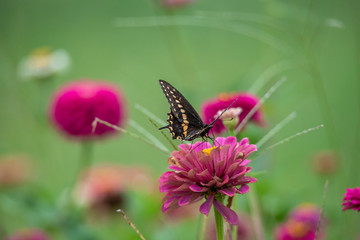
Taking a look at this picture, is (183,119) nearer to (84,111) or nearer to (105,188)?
(84,111)

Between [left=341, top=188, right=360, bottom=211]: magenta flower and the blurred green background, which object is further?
the blurred green background

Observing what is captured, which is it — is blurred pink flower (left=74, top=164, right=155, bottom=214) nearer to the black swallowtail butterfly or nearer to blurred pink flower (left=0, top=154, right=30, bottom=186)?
blurred pink flower (left=0, top=154, right=30, bottom=186)

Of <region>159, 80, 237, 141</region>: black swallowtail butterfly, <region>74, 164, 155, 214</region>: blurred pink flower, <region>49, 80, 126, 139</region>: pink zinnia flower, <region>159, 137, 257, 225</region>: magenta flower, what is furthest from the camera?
<region>74, 164, 155, 214</region>: blurred pink flower

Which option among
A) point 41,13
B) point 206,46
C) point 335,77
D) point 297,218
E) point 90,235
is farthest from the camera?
point 41,13

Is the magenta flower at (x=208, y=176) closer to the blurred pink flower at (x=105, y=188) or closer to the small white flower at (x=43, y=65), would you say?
the blurred pink flower at (x=105, y=188)

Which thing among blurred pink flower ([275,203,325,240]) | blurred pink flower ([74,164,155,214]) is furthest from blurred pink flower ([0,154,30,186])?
blurred pink flower ([275,203,325,240])

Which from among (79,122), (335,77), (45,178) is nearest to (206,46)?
(335,77)

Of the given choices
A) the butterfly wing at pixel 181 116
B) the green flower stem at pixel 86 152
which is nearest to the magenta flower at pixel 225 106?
the butterfly wing at pixel 181 116

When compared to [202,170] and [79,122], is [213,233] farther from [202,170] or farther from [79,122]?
[202,170]
